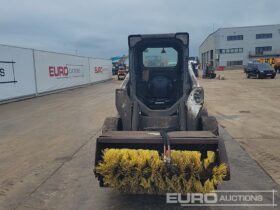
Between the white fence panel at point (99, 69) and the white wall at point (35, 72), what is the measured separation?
257cm

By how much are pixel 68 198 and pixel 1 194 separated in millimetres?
1136

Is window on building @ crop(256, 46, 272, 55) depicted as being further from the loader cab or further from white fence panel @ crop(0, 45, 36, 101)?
the loader cab

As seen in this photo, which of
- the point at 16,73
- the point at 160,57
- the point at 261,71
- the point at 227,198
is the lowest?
the point at 227,198

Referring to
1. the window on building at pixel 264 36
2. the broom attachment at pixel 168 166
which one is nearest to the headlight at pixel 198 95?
the broom attachment at pixel 168 166

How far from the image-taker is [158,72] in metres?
6.32

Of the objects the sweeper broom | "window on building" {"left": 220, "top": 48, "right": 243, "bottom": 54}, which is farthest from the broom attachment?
"window on building" {"left": 220, "top": 48, "right": 243, "bottom": 54}

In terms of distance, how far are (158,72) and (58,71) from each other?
60.0 ft

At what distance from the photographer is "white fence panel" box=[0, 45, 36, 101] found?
16.3 m

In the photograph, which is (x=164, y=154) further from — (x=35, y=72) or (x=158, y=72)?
(x=35, y=72)

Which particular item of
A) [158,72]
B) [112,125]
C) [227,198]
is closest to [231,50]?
[158,72]

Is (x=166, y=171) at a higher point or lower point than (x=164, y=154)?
lower

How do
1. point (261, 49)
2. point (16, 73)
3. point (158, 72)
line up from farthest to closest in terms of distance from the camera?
1. point (261, 49)
2. point (16, 73)
3. point (158, 72)

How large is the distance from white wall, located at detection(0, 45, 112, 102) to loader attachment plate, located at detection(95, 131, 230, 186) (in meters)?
14.2

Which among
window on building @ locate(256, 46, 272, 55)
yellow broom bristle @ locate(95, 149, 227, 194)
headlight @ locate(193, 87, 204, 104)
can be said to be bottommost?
yellow broom bristle @ locate(95, 149, 227, 194)
